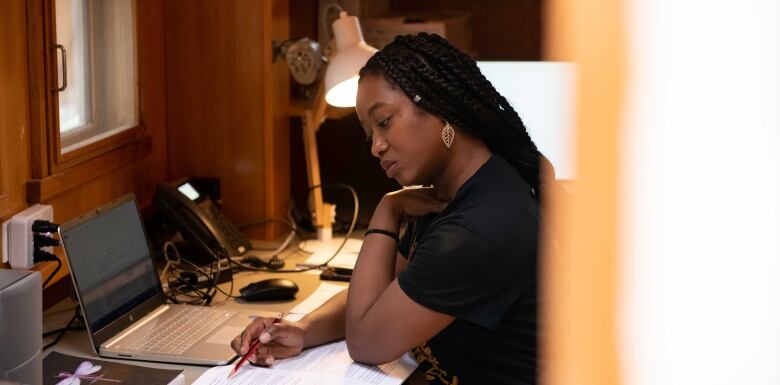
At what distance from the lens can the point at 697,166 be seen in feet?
0.94

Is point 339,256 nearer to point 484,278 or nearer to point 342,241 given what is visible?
point 342,241

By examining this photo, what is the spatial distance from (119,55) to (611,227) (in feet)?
6.73

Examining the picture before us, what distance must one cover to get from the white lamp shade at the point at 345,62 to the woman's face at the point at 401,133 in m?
0.52

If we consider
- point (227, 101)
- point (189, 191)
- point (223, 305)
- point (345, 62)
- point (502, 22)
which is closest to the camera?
point (223, 305)

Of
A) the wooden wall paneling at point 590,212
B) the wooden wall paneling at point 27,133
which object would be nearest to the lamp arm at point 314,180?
Result: the wooden wall paneling at point 27,133

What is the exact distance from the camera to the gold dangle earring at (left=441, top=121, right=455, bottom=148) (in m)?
1.52

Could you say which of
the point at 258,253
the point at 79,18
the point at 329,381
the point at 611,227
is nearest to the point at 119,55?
the point at 79,18

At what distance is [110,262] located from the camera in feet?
5.67

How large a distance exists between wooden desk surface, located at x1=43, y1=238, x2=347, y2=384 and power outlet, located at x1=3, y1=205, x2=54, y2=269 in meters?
0.13

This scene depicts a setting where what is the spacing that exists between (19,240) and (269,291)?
478 millimetres

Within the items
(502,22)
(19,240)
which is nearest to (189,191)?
(19,240)

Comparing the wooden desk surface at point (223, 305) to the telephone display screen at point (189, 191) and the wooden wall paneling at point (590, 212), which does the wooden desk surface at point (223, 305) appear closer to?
the telephone display screen at point (189, 191)

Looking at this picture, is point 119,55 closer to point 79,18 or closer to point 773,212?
point 79,18

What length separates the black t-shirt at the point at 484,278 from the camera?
142cm
